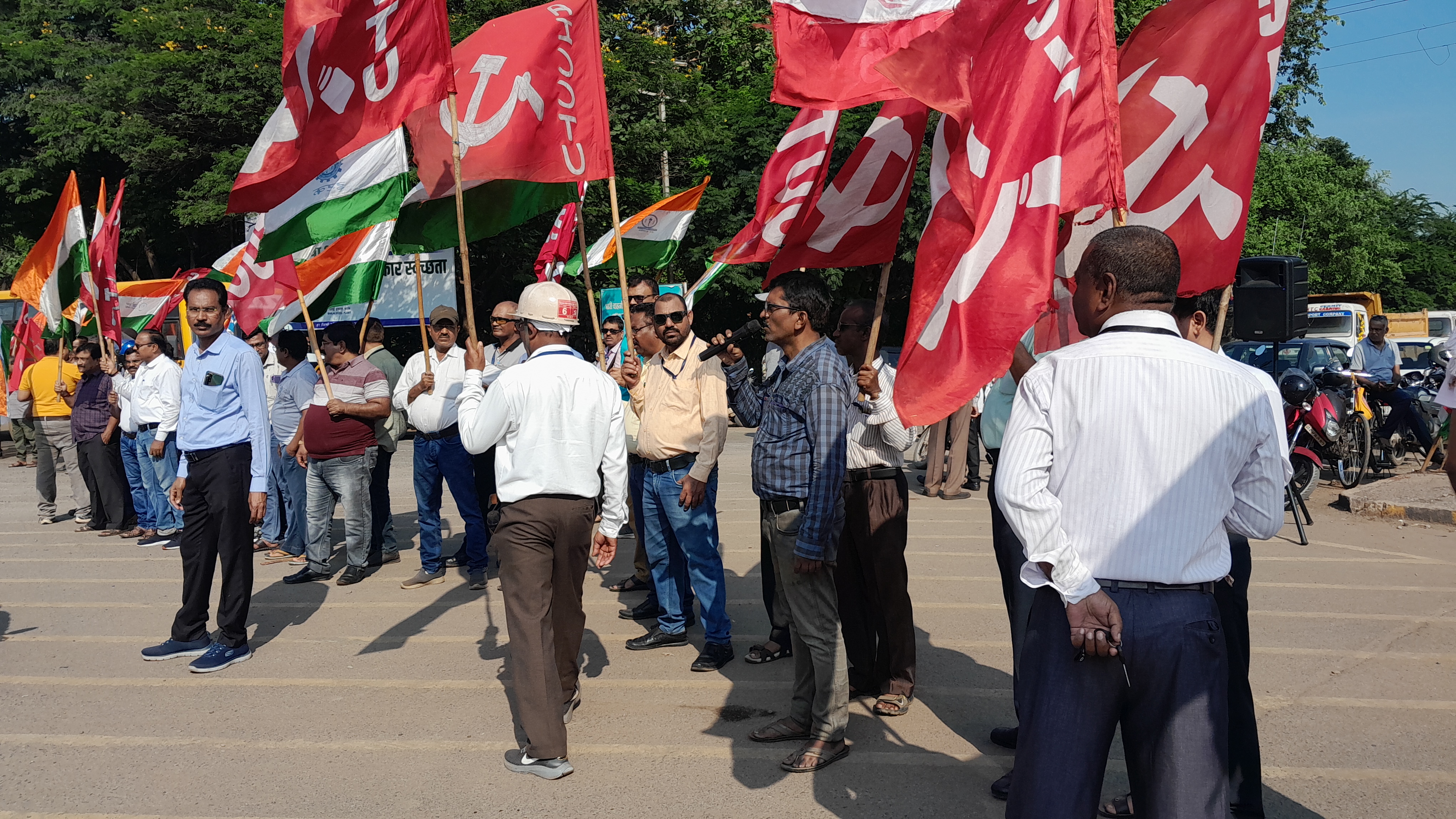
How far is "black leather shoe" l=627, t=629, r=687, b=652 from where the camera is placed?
6.36 metres

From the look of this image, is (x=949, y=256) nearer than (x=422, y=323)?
Yes

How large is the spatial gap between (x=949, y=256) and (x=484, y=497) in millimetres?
5608

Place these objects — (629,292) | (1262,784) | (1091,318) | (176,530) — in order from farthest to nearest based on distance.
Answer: (176,530) → (629,292) → (1262,784) → (1091,318)

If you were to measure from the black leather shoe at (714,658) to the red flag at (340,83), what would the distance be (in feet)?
11.7

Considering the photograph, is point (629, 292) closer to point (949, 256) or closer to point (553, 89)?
point (553, 89)

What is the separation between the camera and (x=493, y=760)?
4633mm

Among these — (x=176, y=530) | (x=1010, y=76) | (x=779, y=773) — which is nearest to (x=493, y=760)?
(x=779, y=773)

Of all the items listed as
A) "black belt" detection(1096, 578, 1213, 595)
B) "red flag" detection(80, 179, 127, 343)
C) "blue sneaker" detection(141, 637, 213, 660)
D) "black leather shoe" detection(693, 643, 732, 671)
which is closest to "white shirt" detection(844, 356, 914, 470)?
"black leather shoe" detection(693, 643, 732, 671)

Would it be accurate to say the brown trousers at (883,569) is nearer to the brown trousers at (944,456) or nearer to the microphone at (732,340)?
the microphone at (732,340)

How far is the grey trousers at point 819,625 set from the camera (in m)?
4.44

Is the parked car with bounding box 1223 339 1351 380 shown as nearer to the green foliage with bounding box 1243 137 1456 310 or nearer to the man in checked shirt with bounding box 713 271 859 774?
the man in checked shirt with bounding box 713 271 859 774

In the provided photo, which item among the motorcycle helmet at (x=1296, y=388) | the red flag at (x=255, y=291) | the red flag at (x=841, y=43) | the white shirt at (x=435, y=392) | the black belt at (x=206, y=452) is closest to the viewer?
the red flag at (x=841, y=43)

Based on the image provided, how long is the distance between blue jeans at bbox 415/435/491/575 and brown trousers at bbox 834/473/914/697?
375 centimetres

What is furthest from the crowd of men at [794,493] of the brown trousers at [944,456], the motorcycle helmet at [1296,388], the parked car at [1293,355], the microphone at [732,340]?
the parked car at [1293,355]
